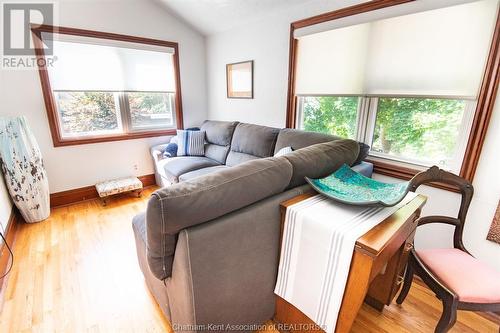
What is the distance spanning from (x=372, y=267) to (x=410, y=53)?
1.72 metres

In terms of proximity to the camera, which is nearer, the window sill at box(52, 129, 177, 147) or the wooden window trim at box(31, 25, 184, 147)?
the wooden window trim at box(31, 25, 184, 147)

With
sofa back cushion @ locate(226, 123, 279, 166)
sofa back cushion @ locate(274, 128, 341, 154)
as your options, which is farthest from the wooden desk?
sofa back cushion @ locate(226, 123, 279, 166)

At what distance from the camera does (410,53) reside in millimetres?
1754

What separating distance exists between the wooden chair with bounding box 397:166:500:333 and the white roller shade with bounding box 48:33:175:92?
341 centimetres

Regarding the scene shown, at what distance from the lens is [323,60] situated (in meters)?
2.32

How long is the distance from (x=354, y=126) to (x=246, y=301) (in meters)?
1.86

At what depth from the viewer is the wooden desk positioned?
0.88 metres

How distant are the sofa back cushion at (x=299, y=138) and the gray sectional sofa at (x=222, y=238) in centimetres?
75

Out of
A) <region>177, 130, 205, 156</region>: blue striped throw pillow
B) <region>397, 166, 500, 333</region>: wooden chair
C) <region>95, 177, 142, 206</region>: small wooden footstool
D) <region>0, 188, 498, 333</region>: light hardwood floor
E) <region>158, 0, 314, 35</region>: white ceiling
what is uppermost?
<region>158, 0, 314, 35</region>: white ceiling

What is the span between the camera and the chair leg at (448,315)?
112 centimetres

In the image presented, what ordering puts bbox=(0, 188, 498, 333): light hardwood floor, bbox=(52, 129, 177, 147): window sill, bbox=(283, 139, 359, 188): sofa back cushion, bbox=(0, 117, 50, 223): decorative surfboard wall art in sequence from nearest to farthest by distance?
bbox=(283, 139, 359, 188): sofa back cushion → bbox=(0, 188, 498, 333): light hardwood floor → bbox=(0, 117, 50, 223): decorative surfboard wall art → bbox=(52, 129, 177, 147): window sill

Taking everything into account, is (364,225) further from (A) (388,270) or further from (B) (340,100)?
(B) (340,100)

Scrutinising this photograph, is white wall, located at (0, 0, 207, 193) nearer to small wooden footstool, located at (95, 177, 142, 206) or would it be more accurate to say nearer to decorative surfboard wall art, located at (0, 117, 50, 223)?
small wooden footstool, located at (95, 177, 142, 206)

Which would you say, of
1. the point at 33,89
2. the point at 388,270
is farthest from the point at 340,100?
the point at 33,89
